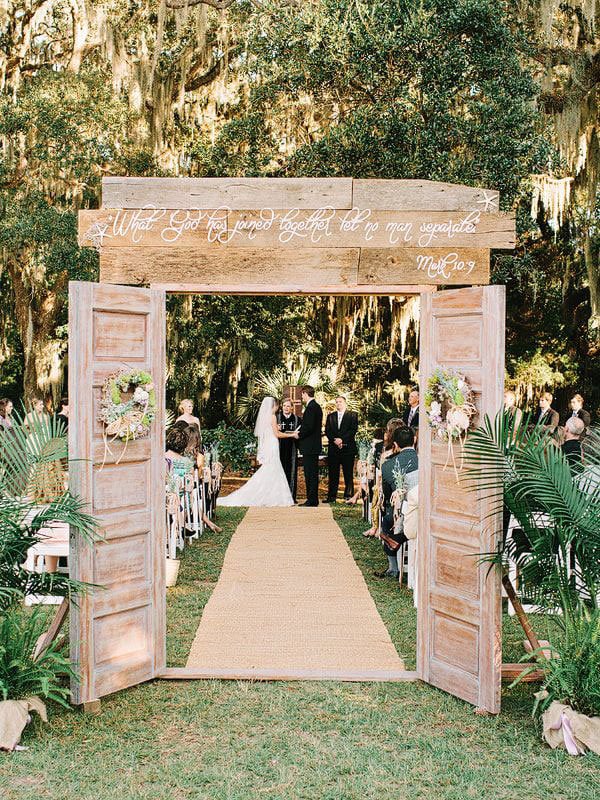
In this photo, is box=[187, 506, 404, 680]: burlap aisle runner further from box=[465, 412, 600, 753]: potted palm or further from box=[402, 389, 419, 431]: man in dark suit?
box=[402, 389, 419, 431]: man in dark suit

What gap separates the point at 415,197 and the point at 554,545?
2073 millimetres

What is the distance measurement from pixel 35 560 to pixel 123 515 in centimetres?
303

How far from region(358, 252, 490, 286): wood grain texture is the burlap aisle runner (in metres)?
2.34

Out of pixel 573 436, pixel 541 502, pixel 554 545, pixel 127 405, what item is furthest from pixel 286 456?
pixel 541 502

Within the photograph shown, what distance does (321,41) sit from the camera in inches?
381

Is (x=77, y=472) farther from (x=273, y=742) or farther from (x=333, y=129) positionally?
(x=333, y=129)

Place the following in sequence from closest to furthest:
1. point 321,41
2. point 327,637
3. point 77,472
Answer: point 77,472 < point 327,637 < point 321,41

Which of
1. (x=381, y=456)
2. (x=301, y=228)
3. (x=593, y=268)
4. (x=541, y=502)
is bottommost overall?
(x=381, y=456)

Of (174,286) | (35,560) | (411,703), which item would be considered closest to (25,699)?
(411,703)

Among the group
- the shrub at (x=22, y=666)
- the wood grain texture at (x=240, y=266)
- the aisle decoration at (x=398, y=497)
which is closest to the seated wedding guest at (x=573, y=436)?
the aisle decoration at (x=398, y=497)

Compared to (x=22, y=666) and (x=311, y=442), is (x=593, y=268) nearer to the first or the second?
(x=311, y=442)

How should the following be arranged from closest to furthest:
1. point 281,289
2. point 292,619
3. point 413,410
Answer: point 281,289 → point 292,619 → point 413,410

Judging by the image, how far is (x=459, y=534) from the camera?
466 cm

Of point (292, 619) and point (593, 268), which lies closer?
point (292, 619)
